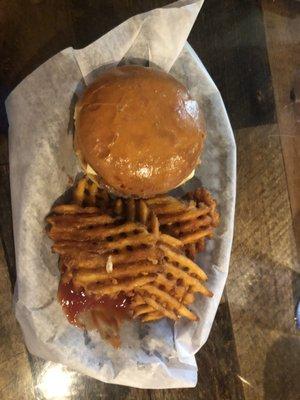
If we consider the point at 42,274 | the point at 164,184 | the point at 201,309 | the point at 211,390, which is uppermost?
the point at 164,184

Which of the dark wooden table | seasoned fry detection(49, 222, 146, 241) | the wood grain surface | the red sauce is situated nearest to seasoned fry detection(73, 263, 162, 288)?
seasoned fry detection(49, 222, 146, 241)

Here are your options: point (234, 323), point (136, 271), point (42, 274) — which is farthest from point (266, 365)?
point (42, 274)

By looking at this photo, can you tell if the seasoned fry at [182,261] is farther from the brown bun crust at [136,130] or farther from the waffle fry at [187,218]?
the brown bun crust at [136,130]

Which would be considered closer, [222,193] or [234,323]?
[222,193]

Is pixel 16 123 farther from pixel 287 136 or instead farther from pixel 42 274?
pixel 287 136

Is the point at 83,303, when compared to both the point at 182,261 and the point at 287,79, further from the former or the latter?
the point at 287,79

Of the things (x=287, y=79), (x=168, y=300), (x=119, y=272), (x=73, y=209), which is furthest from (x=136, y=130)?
(x=287, y=79)
